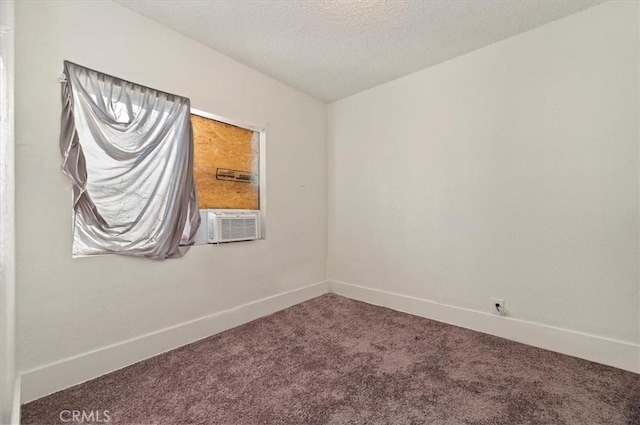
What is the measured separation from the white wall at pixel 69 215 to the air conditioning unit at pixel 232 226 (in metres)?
0.09

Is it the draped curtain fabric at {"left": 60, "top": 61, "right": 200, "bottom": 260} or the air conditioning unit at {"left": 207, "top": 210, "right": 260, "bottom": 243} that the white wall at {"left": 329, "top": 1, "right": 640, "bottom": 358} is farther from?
the draped curtain fabric at {"left": 60, "top": 61, "right": 200, "bottom": 260}

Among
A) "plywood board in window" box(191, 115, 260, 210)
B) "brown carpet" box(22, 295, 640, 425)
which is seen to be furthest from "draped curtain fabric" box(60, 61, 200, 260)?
"brown carpet" box(22, 295, 640, 425)

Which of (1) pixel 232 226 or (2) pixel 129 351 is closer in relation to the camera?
(2) pixel 129 351

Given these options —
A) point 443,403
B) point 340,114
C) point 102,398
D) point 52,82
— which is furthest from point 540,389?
point 52,82

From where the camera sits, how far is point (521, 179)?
6.89 feet

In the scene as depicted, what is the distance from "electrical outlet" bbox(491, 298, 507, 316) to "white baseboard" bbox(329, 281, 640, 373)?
38 millimetres

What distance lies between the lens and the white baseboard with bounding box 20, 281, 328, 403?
1.48 meters

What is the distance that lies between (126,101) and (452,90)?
8.47 ft

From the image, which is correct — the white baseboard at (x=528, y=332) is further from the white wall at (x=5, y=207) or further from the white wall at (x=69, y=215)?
the white wall at (x=5, y=207)

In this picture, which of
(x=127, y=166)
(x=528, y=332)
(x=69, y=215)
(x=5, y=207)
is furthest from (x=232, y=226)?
(x=528, y=332)

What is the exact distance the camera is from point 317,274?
3.27 metres

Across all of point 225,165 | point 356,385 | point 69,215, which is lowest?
point 356,385

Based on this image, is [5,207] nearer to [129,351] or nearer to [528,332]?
[129,351]

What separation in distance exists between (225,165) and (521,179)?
248 cm
